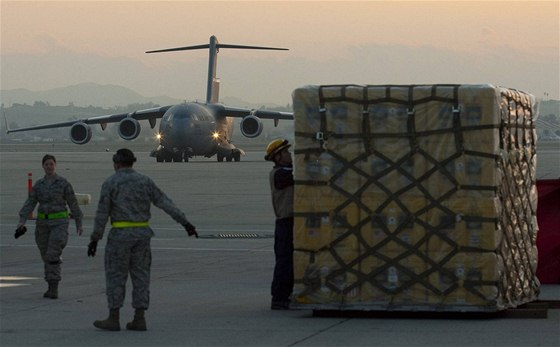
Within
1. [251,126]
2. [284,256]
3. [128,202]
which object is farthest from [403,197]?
[251,126]

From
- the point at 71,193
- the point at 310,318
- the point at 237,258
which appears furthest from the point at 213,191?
the point at 310,318

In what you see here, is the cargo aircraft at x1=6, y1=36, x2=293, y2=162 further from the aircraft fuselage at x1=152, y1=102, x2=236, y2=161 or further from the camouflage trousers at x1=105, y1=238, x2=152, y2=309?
the camouflage trousers at x1=105, y1=238, x2=152, y2=309

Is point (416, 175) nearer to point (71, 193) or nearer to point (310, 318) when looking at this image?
point (310, 318)

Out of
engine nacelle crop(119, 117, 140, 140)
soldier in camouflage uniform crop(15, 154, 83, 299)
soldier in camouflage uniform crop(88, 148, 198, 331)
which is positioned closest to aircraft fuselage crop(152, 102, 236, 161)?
engine nacelle crop(119, 117, 140, 140)

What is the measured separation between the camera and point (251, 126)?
224 ft

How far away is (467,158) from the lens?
11977mm

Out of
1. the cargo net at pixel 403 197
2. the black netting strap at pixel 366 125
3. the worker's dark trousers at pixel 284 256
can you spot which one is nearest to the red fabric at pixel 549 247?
the cargo net at pixel 403 197

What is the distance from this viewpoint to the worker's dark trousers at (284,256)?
12930mm

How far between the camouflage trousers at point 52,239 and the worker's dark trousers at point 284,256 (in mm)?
2601

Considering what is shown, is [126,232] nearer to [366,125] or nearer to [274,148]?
[274,148]

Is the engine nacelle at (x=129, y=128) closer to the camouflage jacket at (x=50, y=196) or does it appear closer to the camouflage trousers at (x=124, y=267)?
the camouflage jacket at (x=50, y=196)

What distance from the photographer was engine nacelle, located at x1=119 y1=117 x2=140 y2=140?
6794cm

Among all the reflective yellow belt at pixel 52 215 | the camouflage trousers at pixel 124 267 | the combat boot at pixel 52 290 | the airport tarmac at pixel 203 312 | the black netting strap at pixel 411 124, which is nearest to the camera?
the airport tarmac at pixel 203 312

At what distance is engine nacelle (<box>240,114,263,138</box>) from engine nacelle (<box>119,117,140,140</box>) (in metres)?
5.41
